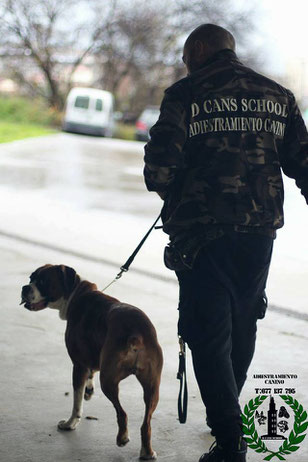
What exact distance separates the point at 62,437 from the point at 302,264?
524 cm

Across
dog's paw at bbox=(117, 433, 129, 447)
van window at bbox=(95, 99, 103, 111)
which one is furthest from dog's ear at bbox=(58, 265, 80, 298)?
van window at bbox=(95, 99, 103, 111)

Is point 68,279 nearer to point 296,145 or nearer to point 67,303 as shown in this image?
point 67,303

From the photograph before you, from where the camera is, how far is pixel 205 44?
342cm

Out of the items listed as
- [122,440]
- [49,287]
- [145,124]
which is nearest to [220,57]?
[49,287]

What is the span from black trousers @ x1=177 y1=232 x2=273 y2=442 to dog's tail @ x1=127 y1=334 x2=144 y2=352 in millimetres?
195

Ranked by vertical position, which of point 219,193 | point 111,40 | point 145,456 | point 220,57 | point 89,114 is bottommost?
point 145,456

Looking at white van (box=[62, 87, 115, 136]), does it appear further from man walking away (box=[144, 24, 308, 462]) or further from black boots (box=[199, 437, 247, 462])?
black boots (box=[199, 437, 247, 462])

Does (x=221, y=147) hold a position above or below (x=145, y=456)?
above

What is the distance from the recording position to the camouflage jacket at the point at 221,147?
3301mm

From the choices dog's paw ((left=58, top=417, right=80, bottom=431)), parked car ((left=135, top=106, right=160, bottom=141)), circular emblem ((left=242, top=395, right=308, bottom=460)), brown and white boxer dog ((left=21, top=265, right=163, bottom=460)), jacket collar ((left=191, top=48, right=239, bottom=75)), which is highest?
parked car ((left=135, top=106, right=160, bottom=141))

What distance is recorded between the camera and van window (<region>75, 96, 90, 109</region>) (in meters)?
34.9

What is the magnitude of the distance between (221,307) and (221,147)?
619 millimetres

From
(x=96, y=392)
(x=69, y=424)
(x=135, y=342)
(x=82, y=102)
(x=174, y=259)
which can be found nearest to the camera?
(x=174, y=259)

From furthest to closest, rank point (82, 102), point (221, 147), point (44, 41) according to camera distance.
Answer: point (44, 41)
point (82, 102)
point (221, 147)
